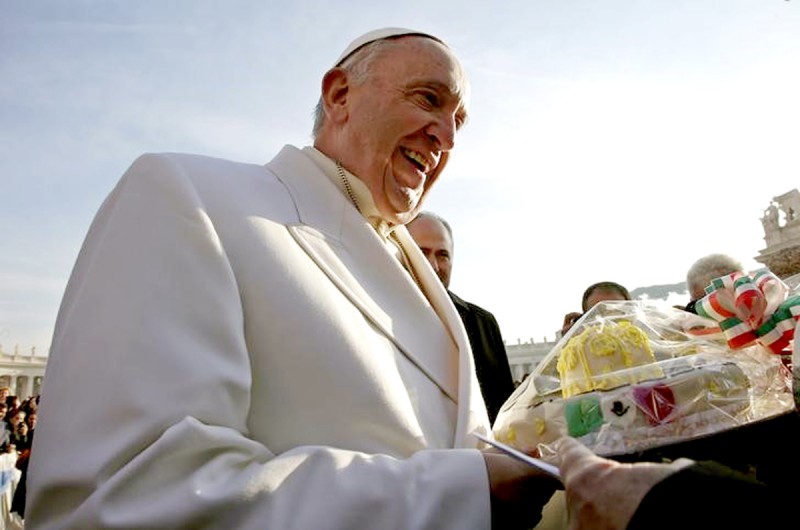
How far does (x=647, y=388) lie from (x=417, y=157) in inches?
52.9

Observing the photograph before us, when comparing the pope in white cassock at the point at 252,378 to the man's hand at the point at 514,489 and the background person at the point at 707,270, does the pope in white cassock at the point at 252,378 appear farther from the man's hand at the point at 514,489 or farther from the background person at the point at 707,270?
the background person at the point at 707,270

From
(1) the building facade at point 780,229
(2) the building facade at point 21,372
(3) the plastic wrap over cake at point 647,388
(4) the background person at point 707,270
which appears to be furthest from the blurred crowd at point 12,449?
(2) the building facade at point 21,372

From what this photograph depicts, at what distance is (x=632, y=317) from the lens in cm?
192

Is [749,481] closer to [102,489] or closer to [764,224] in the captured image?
[102,489]

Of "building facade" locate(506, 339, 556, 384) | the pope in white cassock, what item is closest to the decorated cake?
the pope in white cassock

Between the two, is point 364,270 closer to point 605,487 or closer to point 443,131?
point 443,131

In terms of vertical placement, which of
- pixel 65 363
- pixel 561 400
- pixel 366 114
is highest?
pixel 366 114

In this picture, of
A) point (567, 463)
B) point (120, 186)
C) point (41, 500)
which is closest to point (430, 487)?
point (567, 463)

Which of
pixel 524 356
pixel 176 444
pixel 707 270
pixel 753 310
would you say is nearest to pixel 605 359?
pixel 753 310

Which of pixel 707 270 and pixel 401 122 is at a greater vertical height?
pixel 401 122

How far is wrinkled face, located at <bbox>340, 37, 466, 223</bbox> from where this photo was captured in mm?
2324

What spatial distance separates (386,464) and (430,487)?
11cm

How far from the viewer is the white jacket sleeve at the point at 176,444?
116 cm

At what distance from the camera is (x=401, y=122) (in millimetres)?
2305
